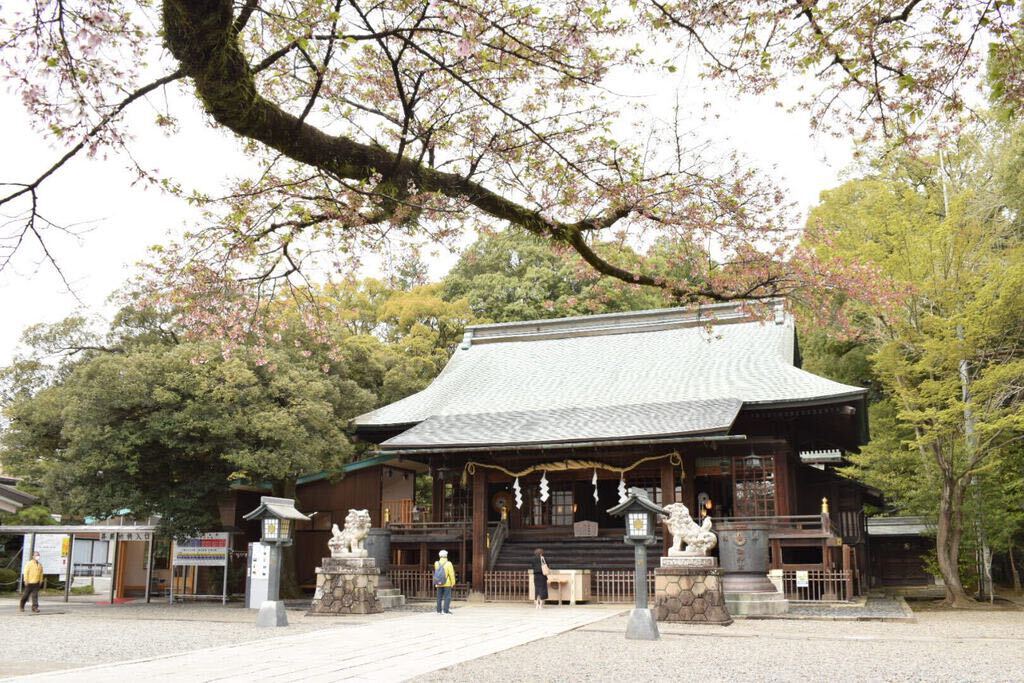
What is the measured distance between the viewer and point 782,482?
18.6m

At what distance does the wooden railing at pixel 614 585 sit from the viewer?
1747 cm

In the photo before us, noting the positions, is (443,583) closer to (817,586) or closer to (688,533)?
(688,533)

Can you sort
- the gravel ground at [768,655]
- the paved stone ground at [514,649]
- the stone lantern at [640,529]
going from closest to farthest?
1. the gravel ground at [768,655]
2. the paved stone ground at [514,649]
3. the stone lantern at [640,529]

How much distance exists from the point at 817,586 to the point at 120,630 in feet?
42.8

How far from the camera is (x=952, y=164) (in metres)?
23.4

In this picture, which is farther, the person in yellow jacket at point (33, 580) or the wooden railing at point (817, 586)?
the person in yellow jacket at point (33, 580)

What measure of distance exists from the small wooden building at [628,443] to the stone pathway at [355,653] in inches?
212

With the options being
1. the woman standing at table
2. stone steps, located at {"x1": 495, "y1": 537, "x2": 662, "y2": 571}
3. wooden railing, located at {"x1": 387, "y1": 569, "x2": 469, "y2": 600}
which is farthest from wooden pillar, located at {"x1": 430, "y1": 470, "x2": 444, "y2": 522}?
the woman standing at table

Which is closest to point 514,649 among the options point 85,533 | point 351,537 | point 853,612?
point 351,537

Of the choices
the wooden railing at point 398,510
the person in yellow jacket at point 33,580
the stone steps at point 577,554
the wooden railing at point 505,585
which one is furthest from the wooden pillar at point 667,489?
the person in yellow jacket at point 33,580

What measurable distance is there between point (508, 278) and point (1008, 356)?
21771 millimetres

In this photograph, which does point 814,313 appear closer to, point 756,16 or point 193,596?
point 756,16

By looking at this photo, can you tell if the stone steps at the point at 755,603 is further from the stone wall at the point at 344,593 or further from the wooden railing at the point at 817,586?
the stone wall at the point at 344,593

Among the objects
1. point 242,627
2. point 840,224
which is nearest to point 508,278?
point 840,224
